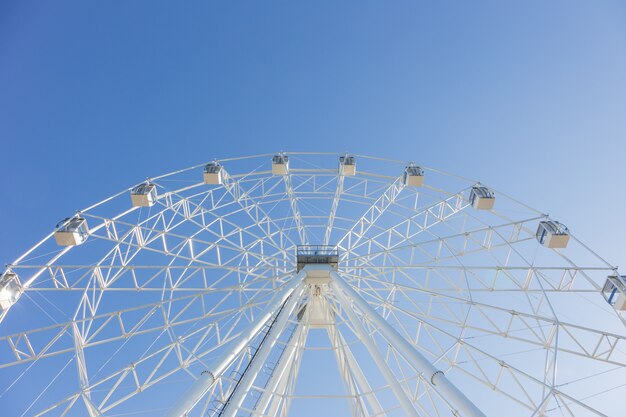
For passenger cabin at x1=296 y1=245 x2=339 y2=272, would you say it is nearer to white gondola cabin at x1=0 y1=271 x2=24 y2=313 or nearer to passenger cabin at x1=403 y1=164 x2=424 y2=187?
passenger cabin at x1=403 y1=164 x2=424 y2=187

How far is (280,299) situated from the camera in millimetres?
16312

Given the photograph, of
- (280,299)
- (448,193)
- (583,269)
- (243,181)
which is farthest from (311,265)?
(583,269)

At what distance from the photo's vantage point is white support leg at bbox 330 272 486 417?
10.2 meters

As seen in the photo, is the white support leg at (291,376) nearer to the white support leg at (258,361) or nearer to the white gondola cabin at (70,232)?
the white support leg at (258,361)

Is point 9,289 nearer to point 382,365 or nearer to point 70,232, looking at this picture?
point 70,232

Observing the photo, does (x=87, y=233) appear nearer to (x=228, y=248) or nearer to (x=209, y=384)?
(x=228, y=248)

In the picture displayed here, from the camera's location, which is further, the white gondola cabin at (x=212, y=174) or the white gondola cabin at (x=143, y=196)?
the white gondola cabin at (x=212, y=174)

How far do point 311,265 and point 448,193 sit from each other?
8547mm

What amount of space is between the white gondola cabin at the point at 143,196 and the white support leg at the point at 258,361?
8456mm

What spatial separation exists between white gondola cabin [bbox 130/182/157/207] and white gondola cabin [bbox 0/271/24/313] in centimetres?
581

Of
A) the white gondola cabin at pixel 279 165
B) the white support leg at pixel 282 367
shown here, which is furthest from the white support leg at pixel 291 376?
the white gondola cabin at pixel 279 165

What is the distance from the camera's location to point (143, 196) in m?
20.7

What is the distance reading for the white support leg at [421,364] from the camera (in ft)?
33.5

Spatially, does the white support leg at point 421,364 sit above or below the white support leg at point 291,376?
above
